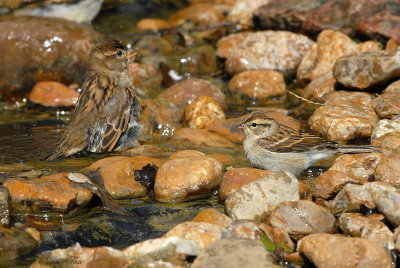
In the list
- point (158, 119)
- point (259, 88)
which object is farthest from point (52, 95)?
point (259, 88)

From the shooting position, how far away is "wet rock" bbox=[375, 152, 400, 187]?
578 centimetres

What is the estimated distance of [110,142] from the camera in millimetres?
7895

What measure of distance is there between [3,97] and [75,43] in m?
1.69

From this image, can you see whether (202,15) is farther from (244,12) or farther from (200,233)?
(200,233)

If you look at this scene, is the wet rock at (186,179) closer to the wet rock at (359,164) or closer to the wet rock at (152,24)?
the wet rock at (359,164)

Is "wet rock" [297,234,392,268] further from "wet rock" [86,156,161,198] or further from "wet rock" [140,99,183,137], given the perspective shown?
"wet rock" [140,99,183,137]

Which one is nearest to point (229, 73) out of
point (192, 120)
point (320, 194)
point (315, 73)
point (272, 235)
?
point (315, 73)

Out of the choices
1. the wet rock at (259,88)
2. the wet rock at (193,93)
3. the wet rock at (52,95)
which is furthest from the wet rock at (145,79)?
the wet rock at (259,88)

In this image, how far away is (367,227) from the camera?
5.04 metres

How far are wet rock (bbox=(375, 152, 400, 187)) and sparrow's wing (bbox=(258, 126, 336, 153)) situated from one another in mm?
841

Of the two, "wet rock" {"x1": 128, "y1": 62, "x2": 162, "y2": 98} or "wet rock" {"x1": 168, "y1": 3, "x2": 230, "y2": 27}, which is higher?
"wet rock" {"x1": 168, "y1": 3, "x2": 230, "y2": 27}

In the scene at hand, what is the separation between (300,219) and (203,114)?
156 inches

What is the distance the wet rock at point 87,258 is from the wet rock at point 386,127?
159 inches

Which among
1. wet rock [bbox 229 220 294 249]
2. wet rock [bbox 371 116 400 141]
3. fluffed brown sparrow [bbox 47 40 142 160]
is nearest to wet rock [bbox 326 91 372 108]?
wet rock [bbox 371 116 400 141]
